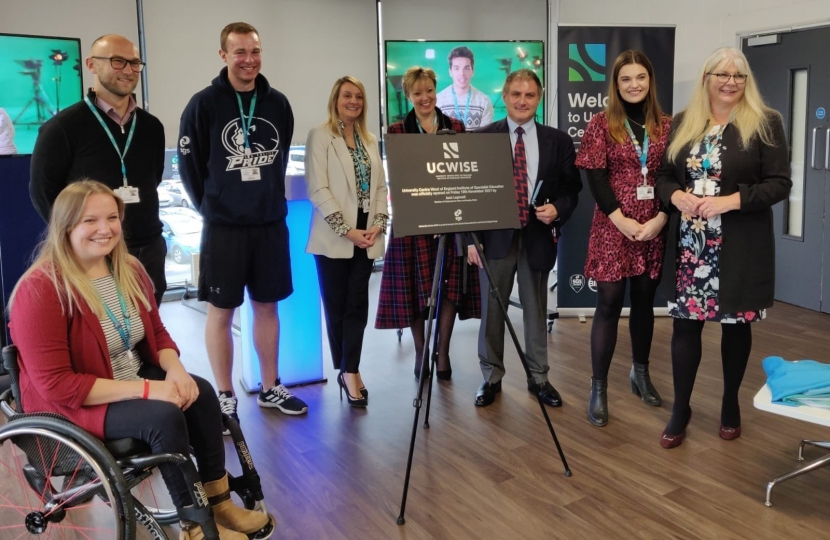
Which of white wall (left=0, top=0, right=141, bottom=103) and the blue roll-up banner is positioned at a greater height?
white wall (left=0, top=0, right=141, bottom=103)

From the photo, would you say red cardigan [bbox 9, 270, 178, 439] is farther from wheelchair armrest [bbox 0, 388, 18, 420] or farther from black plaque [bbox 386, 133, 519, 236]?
black plaque [bbox 386, 133, 519, 236]

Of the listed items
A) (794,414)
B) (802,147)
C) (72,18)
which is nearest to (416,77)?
(794,414)

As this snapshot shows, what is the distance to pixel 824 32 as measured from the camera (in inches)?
187

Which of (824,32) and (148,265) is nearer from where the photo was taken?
(148,265)

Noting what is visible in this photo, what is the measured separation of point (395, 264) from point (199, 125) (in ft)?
3.75

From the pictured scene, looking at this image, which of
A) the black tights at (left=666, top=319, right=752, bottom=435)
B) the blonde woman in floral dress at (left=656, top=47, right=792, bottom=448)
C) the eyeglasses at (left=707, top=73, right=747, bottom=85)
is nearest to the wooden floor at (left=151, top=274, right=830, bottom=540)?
the black tights at (left=666, top=319, right=752, bottom=435)

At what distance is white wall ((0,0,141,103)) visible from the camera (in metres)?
4.82

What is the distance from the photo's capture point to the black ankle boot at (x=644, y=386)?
3422 mm

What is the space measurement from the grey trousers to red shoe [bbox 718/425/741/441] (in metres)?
0.80

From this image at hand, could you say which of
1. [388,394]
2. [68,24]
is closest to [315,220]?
[388,394]

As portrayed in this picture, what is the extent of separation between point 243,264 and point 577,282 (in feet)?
8.33

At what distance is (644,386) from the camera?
11.4 ft

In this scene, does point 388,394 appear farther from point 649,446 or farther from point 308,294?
point 649,446

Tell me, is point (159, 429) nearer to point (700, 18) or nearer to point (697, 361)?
point (697, 361)
